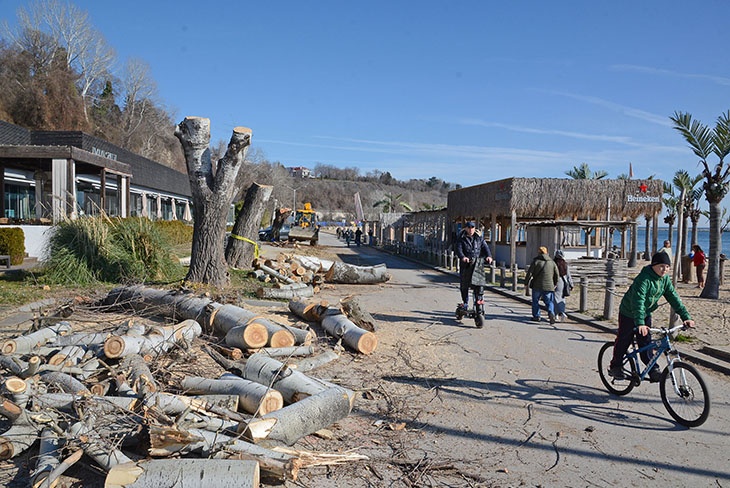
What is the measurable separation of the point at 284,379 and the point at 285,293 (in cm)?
744

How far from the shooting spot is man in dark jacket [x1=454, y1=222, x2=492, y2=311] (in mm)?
9867

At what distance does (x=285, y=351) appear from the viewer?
7.07 meters

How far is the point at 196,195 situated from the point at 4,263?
336 inches

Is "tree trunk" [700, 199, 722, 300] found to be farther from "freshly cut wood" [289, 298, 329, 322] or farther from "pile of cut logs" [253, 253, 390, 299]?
"freshly cut wood" [289, 298, 329, 322]

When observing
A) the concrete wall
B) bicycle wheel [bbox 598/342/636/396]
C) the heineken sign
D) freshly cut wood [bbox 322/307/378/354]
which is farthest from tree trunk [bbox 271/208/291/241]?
bicycle wheel [bbox 598/342/636/396]

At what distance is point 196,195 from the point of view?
1242 cm

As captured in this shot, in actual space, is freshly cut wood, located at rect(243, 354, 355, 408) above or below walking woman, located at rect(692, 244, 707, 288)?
below

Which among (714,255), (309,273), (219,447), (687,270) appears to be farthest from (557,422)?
(687,270)

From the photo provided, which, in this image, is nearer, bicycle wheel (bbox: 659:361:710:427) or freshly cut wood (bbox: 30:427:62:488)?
freshly cut wood (bbox: 30:427:62:488)

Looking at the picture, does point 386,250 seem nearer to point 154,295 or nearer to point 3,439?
point 154,295

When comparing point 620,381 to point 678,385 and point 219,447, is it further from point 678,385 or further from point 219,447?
point 219,447

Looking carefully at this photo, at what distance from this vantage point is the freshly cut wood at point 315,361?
6734 mm

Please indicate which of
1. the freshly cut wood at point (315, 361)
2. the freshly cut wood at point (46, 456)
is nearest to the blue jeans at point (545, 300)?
the freshly cut wood at point (315, 361)

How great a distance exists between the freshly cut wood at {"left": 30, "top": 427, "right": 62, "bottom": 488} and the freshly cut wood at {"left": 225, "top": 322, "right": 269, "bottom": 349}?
3041 millimetres
